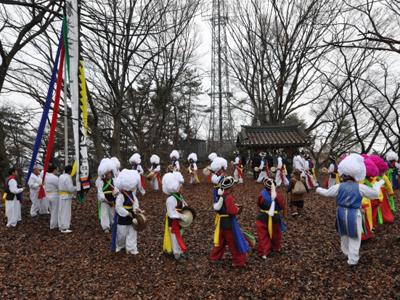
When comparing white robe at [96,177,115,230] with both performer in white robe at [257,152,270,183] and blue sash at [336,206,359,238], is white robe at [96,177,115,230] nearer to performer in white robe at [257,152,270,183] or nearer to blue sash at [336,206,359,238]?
blue sash at [336,206,359,238]

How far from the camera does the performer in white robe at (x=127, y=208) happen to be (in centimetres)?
698

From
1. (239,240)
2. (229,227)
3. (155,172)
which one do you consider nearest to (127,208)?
(229,227)

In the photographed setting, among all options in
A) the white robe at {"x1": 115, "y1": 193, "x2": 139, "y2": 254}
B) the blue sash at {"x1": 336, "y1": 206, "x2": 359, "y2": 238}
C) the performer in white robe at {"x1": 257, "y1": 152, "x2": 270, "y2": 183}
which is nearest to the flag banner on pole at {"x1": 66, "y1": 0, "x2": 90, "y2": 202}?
the white robe at {"x1": 115, "y1": 193, "x2": 139, "y2": 254}

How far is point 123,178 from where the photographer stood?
23.0 feet

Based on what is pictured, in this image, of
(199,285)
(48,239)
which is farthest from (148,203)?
(199,285)

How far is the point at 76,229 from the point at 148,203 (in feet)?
12.2

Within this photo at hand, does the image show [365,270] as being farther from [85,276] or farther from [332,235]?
[85,276]

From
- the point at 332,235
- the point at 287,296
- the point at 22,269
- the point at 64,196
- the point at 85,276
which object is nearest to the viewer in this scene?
the point at 287,296

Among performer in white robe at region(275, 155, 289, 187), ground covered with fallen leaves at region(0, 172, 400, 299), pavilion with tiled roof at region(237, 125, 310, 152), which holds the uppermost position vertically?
pavilion with tiled roof at region(237, 125, 310, 152)

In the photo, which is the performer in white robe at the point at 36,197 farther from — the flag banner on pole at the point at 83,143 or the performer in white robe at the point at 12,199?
the flag banner on pole at the point at 83,143

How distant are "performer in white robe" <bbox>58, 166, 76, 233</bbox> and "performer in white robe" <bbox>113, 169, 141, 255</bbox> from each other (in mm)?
2510

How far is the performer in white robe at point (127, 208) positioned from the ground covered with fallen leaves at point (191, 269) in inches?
15.5

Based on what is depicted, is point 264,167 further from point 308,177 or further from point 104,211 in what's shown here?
point 104,211

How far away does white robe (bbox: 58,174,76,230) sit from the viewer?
9.03 m
